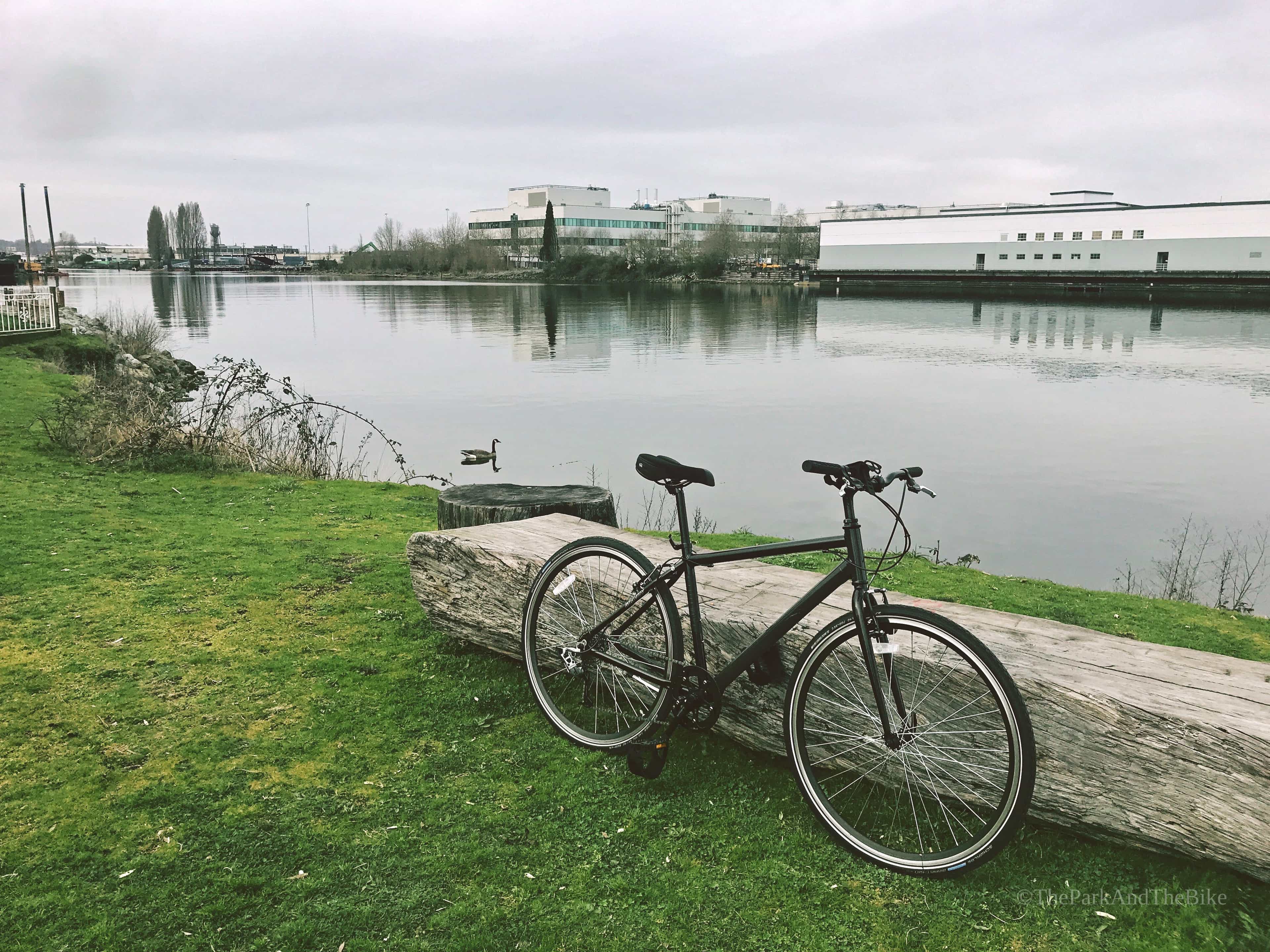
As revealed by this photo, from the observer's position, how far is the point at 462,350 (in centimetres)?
3647

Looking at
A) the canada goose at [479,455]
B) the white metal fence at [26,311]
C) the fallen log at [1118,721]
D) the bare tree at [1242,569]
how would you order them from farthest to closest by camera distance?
the white metal fence at [26,311], the canada goose at [479,455], the bare tree at [1242,569], the fallen log at [1118,721]

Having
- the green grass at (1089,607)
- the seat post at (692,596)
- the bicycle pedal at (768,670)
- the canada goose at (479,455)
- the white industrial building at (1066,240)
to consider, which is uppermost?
the white industrial building at (1066,240)

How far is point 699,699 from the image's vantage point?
3.77m

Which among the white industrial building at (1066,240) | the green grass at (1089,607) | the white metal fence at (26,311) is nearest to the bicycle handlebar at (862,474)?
the green grass at (1089,607)

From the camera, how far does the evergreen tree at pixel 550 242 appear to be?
124500 millimetres

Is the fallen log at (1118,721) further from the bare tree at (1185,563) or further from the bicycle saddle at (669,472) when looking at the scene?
the bare tree at (1185,563)

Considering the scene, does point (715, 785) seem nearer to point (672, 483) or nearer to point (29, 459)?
point (672, 483)

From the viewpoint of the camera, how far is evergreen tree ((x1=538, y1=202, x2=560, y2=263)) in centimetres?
12450

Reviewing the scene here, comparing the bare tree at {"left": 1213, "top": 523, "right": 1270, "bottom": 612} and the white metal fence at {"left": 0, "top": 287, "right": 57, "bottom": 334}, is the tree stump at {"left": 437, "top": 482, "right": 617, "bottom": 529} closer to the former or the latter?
the bare tree at {"left": 1213, "top": 523, "right": 1270, "bottom": 612}

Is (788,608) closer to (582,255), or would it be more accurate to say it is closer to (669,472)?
(669,472)

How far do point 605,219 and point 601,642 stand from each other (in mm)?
144117

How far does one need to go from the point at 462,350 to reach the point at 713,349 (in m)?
10.1

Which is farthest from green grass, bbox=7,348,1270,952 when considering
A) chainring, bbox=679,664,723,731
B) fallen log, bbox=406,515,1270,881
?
chainring, bbox=679,664,723,731

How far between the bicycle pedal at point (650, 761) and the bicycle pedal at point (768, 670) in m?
0.47
